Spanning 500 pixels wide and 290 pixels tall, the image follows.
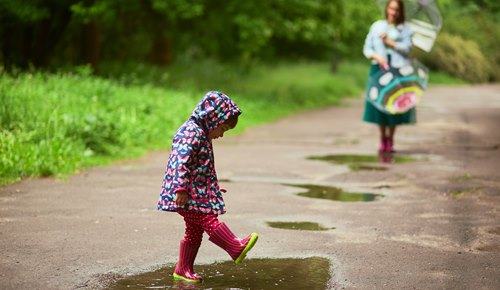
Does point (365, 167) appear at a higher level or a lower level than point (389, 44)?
lower

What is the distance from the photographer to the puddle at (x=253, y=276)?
18.3 feet

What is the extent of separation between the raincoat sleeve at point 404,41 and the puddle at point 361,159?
1.56 metres

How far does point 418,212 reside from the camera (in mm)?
8188

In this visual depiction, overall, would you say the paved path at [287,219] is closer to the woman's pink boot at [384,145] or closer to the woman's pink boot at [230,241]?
the woman's pink boot at [384,145]

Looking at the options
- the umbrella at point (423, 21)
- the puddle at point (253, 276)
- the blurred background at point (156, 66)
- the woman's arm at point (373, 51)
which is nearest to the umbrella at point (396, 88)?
the woman's arm at point (373, 51)

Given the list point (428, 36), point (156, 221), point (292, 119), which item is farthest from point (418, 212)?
point (292, 119)

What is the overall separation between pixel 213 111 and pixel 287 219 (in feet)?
8.14

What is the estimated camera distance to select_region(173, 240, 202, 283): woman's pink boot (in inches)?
223

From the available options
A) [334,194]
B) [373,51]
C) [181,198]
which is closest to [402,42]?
[373,51]

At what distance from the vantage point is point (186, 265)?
18.7 ft

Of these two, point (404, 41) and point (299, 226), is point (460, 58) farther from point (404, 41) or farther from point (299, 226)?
point (299, 226)

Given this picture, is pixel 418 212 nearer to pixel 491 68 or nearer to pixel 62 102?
pixel 62 102

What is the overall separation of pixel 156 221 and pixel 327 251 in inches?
71.9

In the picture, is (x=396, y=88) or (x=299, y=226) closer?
(x=299, y=226)
